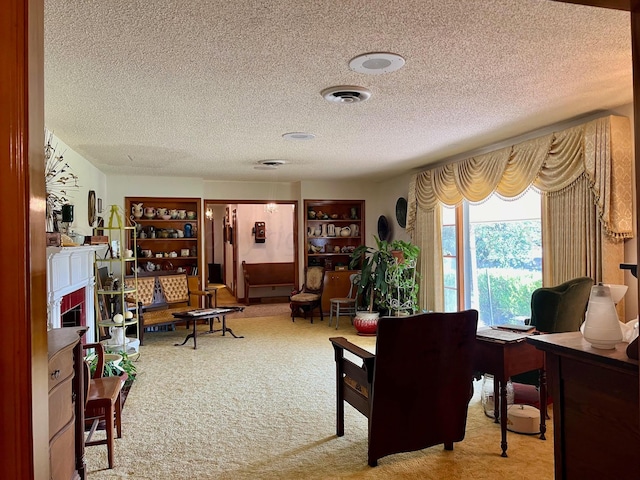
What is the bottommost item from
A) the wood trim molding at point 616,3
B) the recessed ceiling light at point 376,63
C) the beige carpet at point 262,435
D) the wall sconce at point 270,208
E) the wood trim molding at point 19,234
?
the beige carpet at point 262,435

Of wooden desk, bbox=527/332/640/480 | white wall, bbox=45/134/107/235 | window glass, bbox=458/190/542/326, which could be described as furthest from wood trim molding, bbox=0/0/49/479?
window glass, bbox=458/190/542/326

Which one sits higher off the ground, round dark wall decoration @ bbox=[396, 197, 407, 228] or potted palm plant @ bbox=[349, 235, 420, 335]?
round dark wall decoration @ bbox=[396, 197, 407, 228]

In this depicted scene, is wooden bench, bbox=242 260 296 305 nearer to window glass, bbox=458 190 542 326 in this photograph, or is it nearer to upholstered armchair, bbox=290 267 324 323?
upholstered armchair, bbox=290 267 324 323

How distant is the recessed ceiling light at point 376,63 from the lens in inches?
95.6

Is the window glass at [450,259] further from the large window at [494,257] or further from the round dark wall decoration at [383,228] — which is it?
the round dark wall decoration at [383,228]

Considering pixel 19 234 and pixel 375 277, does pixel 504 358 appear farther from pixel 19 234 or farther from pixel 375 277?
pixel 375 277

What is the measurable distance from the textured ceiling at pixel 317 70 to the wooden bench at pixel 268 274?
16.1 ft

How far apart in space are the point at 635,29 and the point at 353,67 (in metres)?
1.67

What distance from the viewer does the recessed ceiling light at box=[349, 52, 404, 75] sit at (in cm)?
243

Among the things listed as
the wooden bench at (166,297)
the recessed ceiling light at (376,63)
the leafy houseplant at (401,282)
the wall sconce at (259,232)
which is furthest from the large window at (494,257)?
→ the wall sconce at (259,232)

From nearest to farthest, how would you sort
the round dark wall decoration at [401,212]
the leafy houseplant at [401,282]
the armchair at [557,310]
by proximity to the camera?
the armchair at [557,310], the leafy houseplant at [401,282], the round dark wall decoration at [401,212]

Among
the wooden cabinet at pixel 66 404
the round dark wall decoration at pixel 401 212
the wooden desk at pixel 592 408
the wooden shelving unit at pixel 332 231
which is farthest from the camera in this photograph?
the wooden shelving unit at pixel 332 231

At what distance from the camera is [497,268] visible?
4992mm

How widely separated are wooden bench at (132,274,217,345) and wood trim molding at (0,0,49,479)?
5219 millimetres
